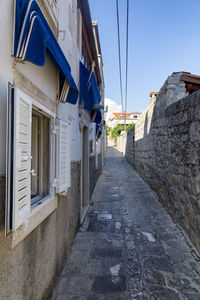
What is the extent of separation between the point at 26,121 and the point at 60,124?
3.62ft

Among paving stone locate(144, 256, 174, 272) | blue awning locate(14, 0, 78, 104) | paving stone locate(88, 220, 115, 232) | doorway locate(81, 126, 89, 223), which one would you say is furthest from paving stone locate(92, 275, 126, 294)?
doorway locate(81, 126, 89, 223)

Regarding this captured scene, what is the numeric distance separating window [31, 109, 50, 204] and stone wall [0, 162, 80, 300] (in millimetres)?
456

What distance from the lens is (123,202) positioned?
6402 millimetres

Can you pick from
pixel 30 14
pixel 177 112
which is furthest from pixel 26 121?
pixel 177 112

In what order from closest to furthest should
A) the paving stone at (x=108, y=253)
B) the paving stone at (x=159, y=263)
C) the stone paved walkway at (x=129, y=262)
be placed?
the stone paved walkway at (x=129, y=262)
the paving stone at (x=159, y=263)
the paving stone at (x=108, y=253)

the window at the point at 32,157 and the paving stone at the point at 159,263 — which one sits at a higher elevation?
the window at the point at 32,157

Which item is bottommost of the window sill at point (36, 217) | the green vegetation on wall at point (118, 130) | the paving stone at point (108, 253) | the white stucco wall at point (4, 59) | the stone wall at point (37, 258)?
the paving stone at point (108, 253)

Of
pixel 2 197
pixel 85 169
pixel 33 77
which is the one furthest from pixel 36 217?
pixel 85 169

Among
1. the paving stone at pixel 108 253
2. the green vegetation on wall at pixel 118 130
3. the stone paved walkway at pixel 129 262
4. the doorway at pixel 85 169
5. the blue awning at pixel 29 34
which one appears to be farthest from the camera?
the green vegetation on wall at pixel 118 130

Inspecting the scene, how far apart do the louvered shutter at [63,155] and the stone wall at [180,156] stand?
2.06 m

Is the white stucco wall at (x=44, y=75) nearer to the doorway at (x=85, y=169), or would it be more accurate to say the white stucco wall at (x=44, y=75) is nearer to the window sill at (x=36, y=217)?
the window sill at (x=36, y=217)

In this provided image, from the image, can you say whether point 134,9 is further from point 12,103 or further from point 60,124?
point 12,103

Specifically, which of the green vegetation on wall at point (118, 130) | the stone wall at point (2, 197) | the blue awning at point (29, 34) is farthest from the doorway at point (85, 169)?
the green vegetation on wall at point (118, 130)

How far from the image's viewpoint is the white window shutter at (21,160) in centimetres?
133
